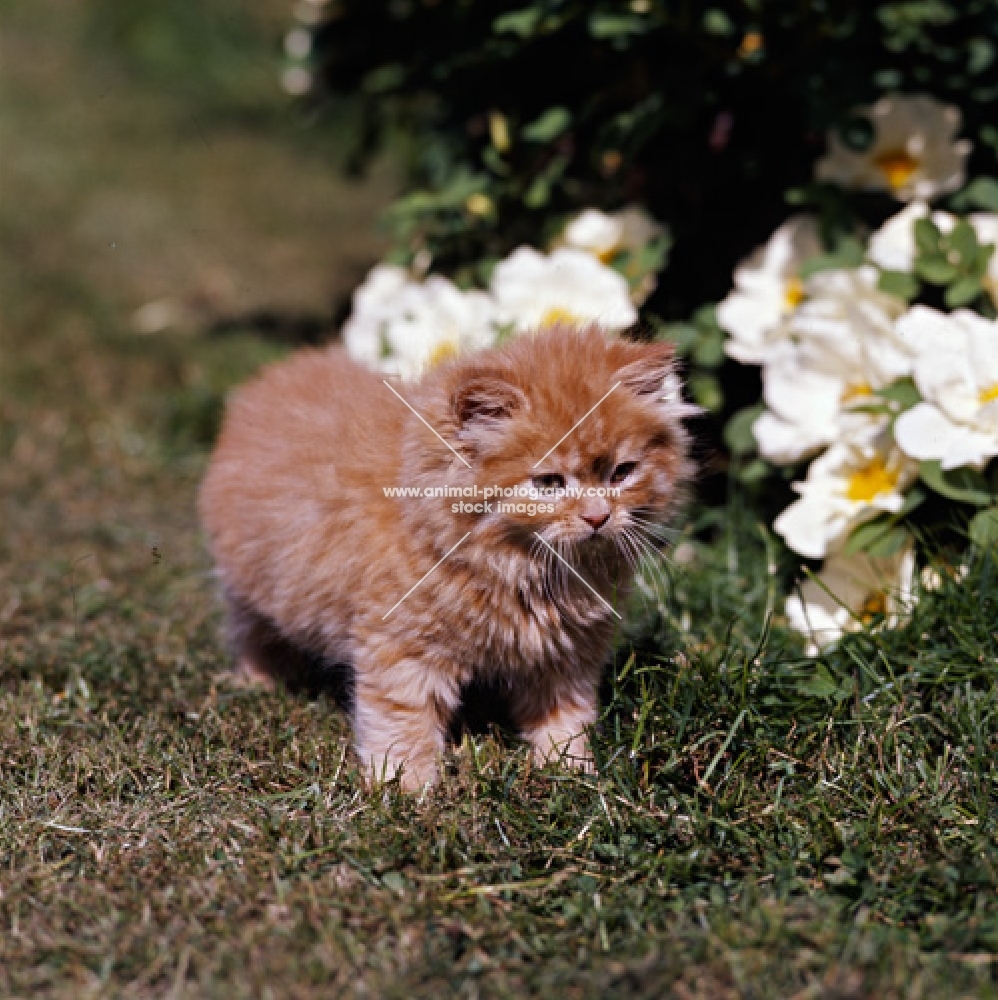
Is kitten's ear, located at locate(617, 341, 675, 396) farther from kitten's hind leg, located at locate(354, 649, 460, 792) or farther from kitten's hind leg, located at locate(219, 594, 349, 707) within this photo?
kitten's hind leg, located at locate(219, 594, 349, 707)

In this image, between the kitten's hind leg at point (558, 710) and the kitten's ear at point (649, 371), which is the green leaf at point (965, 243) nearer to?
the kitten's ear at point (649, 371)

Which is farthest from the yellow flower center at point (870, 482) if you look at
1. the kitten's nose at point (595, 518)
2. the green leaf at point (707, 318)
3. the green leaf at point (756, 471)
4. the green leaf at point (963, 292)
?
the kitten's nose at point (595, 518)

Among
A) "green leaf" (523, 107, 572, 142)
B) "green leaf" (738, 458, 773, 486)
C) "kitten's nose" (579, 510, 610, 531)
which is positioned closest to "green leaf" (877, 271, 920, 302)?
"green leaf" (738, 458, 773, 486)

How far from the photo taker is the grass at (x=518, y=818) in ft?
5.45

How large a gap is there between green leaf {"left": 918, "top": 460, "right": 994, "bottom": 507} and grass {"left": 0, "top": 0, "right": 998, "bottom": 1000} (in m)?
0.16

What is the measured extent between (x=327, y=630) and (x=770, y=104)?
1.93 m

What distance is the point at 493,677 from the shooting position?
2.19m

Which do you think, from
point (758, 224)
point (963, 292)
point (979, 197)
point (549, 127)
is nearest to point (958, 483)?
point (963, 292)

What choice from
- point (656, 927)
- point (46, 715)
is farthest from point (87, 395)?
point (656, 927)

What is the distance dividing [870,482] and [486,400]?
1.08m

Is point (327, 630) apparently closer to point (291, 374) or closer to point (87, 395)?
point (291, 374)

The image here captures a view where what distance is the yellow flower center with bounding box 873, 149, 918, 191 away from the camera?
3016mm

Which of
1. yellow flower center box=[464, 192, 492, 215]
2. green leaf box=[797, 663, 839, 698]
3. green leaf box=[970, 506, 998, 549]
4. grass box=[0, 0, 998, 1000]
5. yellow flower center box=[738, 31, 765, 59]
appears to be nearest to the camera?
grass box=[0, 0, 998, 1000]

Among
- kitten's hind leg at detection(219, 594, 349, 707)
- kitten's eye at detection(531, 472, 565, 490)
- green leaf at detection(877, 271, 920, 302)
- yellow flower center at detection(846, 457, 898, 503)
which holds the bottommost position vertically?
kitten's hind leg at detection(219, 594, 349, 707)
